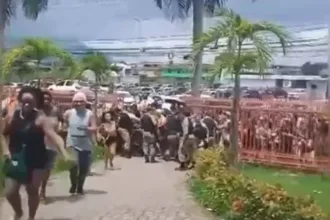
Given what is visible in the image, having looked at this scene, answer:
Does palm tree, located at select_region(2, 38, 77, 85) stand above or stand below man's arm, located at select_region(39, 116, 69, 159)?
above

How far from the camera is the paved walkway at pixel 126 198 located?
276 inches

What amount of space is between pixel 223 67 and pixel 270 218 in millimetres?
2764

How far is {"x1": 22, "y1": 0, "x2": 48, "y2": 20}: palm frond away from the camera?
310 inches

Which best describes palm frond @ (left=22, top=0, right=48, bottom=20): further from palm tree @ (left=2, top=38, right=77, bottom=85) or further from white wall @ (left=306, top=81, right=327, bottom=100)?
white wall @ (left=306, top=81, right=327, bottom=100)

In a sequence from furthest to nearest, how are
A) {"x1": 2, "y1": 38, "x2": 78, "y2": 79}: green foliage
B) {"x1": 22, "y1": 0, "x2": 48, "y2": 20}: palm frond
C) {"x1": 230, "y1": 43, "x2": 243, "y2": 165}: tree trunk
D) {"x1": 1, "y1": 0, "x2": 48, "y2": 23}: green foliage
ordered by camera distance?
{"x1": 230, "y1": 43, "x2": 243, "y2": 165}: tree trunk, {"x1": 22, "y1": 0, "x2": 48, "y2": 20}: palm frond, {"x1": 2, "y1": 38, "x2": 78, "y2": 79}: green foliage, {"x1": 1, "y1": 0, "x2": 48, "y2": 23}: green foliage

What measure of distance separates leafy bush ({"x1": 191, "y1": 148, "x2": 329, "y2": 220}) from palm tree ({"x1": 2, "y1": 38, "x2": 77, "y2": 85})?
192 centimetres

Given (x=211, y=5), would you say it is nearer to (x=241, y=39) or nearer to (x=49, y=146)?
(x=241, y=39)

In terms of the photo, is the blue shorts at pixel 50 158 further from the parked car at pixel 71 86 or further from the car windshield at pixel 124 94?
the car windshield at pixel 124 94

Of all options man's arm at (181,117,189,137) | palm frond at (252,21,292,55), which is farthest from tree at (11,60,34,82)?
man's arm at (181,117,189,137)

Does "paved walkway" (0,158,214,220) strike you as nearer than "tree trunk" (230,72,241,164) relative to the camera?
Yes

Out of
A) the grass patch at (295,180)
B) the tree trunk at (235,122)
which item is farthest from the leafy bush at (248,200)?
the tree trunk at (235,122)

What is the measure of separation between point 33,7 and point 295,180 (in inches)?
146

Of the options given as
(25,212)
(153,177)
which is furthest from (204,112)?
(25,212)

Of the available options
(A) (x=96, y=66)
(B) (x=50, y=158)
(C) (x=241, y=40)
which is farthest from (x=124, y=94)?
(B) (x=50, y=158)
